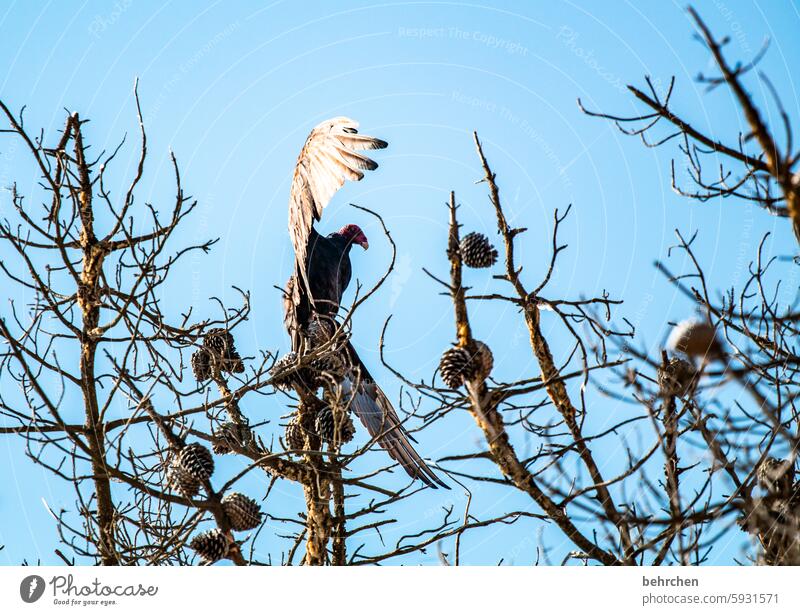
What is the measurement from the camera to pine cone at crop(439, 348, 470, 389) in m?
2.56

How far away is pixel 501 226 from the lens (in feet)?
9.64

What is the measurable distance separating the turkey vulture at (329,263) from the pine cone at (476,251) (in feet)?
2.20

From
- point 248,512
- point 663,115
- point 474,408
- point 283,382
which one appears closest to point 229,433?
point 283,382

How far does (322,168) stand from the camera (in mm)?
3799

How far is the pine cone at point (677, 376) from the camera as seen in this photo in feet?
8.51

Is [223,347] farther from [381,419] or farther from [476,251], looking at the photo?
[476,251]

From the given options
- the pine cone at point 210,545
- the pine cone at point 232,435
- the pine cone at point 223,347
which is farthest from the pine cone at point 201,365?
the pine cone at point 210,545

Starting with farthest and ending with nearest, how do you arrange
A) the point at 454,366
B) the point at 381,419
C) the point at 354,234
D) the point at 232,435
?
the point at 354,234, the point at 381,419, the point at 232,435, the point at 454,366

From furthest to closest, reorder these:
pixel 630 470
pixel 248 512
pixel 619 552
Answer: pixel 248 512 → pixel 619 552 → pixel 630 470

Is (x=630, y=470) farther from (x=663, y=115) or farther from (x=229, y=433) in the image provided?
(x=229, y=433)

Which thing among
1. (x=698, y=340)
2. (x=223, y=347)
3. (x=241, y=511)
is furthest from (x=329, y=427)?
(x=698, y=340)

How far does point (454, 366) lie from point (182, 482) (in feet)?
3.20

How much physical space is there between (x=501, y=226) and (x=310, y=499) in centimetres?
140

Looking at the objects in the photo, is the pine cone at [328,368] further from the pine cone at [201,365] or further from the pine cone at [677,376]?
the pine cone at [677,376]
